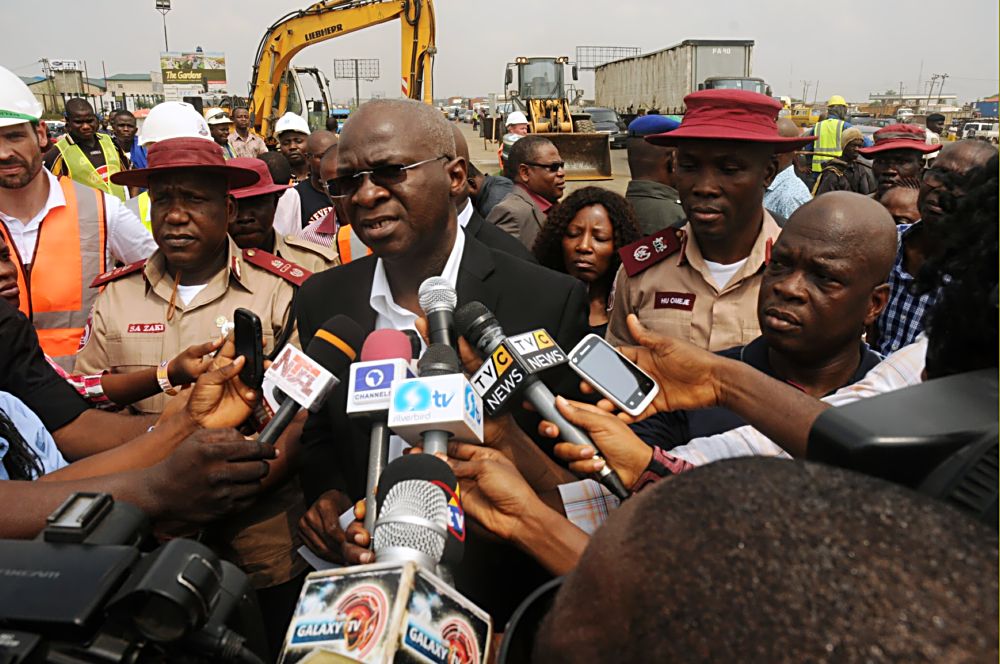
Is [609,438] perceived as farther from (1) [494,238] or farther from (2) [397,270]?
(1) [494,238]

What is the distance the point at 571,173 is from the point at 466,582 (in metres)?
13.0

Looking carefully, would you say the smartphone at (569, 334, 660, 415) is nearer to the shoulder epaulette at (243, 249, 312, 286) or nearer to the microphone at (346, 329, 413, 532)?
the microphone at (346, 329, 413, 532)

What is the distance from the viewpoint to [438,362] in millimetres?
1357

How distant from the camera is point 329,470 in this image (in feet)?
6.72

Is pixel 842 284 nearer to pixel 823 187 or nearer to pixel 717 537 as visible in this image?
pixel 717 537

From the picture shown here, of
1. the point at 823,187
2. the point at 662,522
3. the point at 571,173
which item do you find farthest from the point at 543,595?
the point at 571,173

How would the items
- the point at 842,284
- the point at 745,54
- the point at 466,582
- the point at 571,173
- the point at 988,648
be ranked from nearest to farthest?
the point at 988,648
the point at 466,582
the point at 842,284
the point at 571,173
the point at 745,54

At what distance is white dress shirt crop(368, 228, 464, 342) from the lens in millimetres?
2205

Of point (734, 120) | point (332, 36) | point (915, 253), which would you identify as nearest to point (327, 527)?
point (734, 120)

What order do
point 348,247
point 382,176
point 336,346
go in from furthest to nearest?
point 348,247 → point 382,176 → point 336,346

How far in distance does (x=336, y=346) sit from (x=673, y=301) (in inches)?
59.0

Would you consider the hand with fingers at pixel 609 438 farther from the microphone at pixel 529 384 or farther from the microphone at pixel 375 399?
the microphone at pixel 375 399

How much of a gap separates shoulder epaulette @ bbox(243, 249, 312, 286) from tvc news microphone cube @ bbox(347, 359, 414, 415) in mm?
1608

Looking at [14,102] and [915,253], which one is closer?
[14,102]
